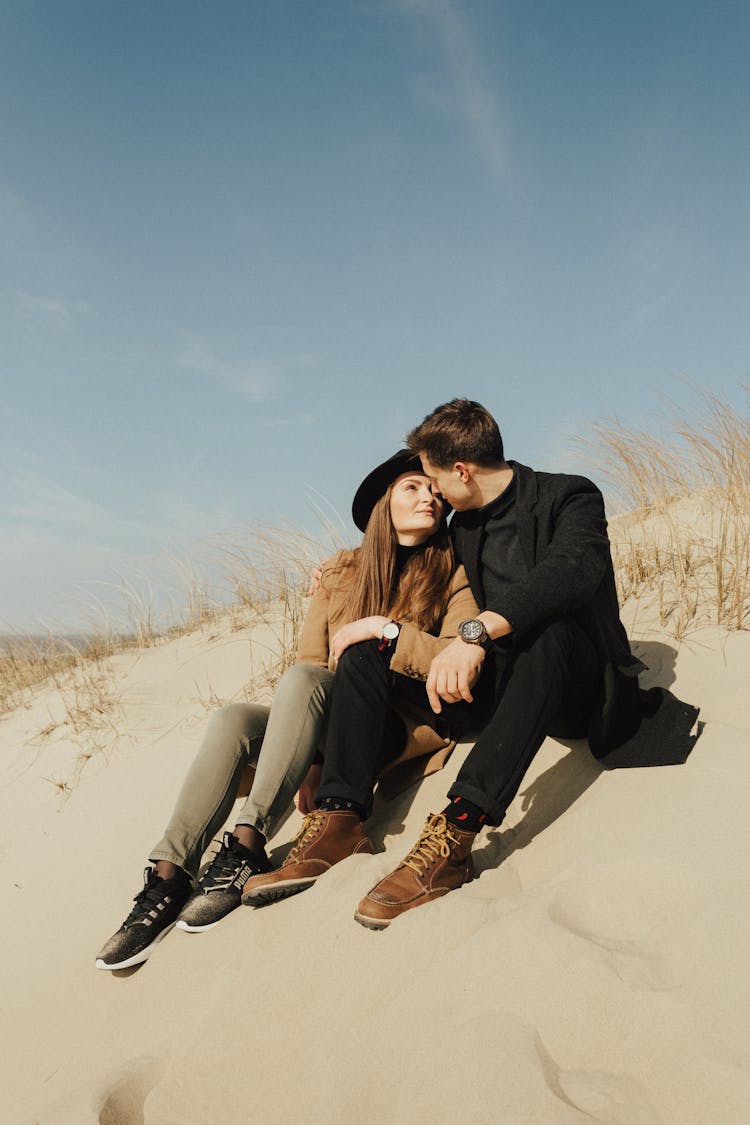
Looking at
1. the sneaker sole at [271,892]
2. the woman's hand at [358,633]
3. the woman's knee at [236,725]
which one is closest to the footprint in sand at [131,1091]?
the sneaker sole at [271,892]

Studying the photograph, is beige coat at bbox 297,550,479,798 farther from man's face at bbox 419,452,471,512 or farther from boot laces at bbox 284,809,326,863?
boot laces at bbox 284,809,326,863

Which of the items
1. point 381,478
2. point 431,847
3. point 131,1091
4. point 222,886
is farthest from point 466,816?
point 381,478

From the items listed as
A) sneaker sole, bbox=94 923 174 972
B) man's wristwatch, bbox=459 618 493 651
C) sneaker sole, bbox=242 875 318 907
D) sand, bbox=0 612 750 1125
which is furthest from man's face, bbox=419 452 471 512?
sneaker sole, bbox=94 923 174 972

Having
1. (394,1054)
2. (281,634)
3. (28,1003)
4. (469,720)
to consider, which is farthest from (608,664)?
(281,634)

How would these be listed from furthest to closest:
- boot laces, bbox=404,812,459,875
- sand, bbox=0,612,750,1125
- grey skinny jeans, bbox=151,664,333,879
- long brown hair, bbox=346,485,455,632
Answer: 1. long brown hair, bbox=346,485,455,632
2. grey skinny jeans, bbox=151,664,333,879
3. boot laces, bbox=404,812,459,875
4. sand, bbox=0,612,750,1125

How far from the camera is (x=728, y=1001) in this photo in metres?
1.49

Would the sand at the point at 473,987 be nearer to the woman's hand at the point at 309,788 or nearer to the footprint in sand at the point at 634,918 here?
the footprint in sand at the point at 634,918

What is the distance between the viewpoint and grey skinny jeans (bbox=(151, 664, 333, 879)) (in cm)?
278

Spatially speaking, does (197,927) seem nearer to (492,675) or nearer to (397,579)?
(492,675)

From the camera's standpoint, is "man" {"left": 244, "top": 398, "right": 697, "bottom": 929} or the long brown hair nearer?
"man" {"left": 244, "top": 398, "right": 697, "bottom": 929}

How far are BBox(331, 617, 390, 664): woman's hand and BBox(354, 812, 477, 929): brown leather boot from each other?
0.73 meters

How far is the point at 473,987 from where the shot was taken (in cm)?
170

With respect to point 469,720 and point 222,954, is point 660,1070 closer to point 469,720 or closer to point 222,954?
point 222,954

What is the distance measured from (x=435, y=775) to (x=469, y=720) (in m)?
0.30
